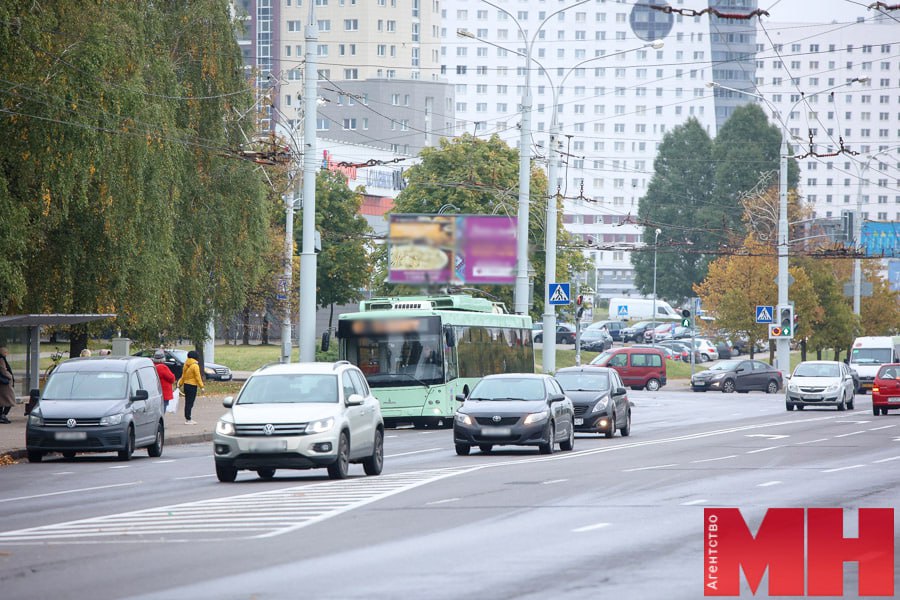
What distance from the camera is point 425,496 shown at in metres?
18.6

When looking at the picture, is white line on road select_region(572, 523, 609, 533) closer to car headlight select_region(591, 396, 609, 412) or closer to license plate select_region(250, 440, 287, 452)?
license plate select_region(250, 440, 287, 452)

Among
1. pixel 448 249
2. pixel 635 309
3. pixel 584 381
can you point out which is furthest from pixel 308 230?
pixel 635 309

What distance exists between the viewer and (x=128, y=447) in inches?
1061

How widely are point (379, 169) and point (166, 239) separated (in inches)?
3497

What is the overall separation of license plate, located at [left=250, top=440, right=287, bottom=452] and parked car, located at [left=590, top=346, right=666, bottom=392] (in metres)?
48.9

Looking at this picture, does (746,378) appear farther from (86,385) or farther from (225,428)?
(225,428)

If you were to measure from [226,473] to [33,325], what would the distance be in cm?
1634

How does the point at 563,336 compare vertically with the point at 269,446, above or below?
below

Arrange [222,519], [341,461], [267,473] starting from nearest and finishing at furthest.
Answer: [222,519] < [341,461] < [267,473]

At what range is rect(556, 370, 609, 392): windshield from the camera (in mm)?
34312

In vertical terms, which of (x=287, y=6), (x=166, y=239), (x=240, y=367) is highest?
(x=287, y=6)

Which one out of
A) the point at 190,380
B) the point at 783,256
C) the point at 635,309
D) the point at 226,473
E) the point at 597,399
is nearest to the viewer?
the point at 226,473

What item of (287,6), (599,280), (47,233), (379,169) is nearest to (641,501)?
(47,233)

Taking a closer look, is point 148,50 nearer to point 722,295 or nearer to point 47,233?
point 47,233
